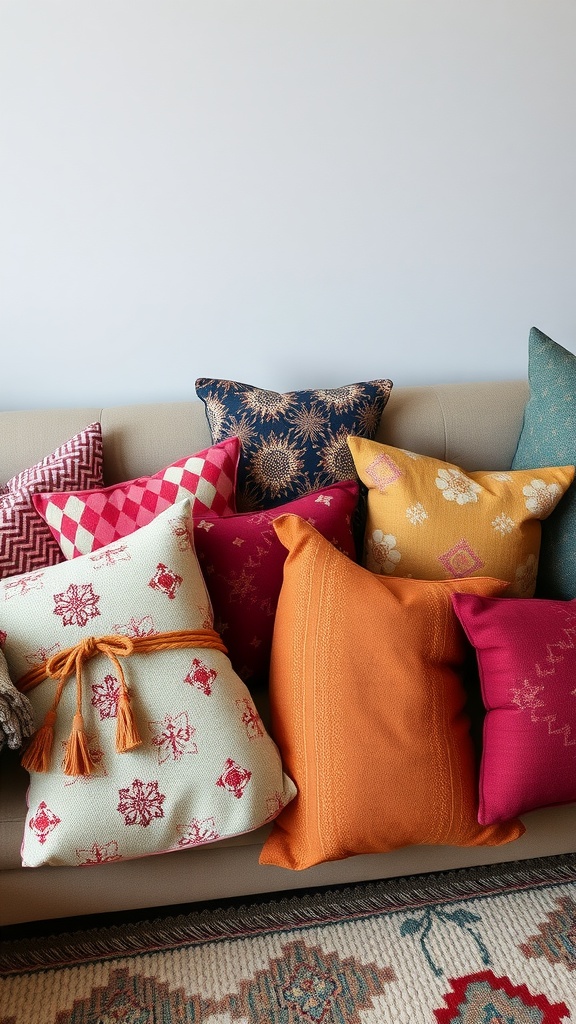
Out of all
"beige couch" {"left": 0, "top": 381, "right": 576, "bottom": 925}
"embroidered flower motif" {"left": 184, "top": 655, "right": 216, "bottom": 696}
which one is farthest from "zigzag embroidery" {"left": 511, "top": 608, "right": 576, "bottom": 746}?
"embroidered flower motif" {"left": 184, "top": 655, "right": 216, "bottom": 696}

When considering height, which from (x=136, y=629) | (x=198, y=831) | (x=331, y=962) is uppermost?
(x=136, y=629)

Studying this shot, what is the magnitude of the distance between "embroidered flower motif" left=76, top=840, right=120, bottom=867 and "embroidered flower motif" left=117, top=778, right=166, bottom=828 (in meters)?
0.04

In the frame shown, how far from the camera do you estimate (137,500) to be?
137cm

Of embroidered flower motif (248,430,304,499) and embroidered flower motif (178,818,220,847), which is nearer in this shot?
embroidered flower motif (178,818,220,847)

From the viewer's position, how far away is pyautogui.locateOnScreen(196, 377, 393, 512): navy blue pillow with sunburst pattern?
58.2 inches

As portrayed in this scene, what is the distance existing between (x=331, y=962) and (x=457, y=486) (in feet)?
2.74

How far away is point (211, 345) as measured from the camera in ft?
5.68

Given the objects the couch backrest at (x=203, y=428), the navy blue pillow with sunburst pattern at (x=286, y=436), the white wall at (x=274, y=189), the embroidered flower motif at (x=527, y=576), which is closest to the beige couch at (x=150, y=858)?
the couch backrest at (x=203, y=428)

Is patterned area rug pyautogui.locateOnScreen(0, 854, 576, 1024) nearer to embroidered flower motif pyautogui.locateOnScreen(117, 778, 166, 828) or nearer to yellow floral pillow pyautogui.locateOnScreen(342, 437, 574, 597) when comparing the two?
embroidered flower motif pyautogui.locateOnScreen(117, 778, 166, 828)

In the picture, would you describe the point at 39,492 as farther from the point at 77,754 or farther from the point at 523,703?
the point at 523,703

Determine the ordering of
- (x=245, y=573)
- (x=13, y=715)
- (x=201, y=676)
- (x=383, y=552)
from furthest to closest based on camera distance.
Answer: (x=383, y=552) < (x=245, y=573) < (x=201, y=676) < (x=13, y=715)

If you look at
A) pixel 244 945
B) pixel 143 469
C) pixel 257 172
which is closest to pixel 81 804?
pixel 244 945

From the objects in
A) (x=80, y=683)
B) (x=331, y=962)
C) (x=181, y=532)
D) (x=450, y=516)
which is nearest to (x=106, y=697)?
(x=80, y=683)

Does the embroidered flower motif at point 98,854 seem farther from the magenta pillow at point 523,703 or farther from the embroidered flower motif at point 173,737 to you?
the magenta pillow at point 523,703
